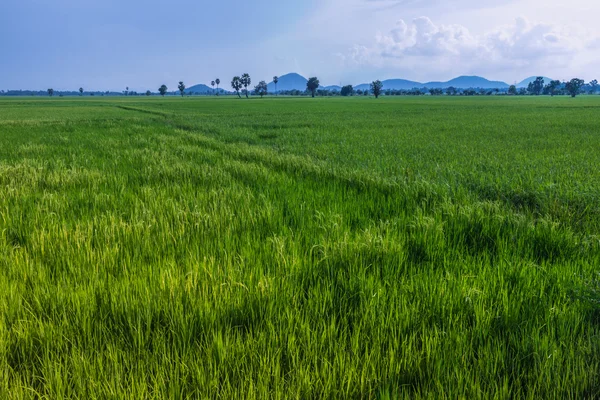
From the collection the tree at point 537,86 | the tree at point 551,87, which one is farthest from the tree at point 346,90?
the tree at point 537,86

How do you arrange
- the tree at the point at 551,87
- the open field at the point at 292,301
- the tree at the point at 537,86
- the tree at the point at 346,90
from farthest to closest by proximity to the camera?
1. the tree at the point at 537,86
2. the tree at the point at 346,90
3. the tree at the point at 551,87
4. the open field at the point at 292,301

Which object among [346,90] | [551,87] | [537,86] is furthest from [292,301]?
[537,86]

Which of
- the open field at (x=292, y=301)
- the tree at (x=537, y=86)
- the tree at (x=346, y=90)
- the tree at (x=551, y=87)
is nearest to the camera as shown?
the open field at (x=292, y=301)

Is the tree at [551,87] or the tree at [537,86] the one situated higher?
the tree at [537,86]

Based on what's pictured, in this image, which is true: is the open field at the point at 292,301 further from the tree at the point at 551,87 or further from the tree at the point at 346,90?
the tree at the point at 551,87

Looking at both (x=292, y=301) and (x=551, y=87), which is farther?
(x=551, y=87)

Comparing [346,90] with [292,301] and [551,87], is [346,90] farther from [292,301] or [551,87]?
[292,301]

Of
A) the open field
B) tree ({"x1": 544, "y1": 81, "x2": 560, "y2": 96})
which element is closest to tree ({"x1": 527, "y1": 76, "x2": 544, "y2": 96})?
tree ({"x1": 544, "y1": 81, "x2": 560, "y2": 96})

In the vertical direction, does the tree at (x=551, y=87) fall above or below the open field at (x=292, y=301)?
above

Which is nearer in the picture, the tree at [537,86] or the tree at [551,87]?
the tree at [551,87]

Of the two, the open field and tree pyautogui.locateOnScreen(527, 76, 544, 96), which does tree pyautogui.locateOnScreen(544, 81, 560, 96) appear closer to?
tree pyautogui.locateOnScreen(527, 76, 544, 96)

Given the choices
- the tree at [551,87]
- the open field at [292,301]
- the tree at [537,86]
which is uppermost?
the tree at [537,86]

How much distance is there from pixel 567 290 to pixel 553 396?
3.92 ft

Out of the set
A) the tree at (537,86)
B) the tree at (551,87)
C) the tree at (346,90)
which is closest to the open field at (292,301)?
the tree at (346,90)
